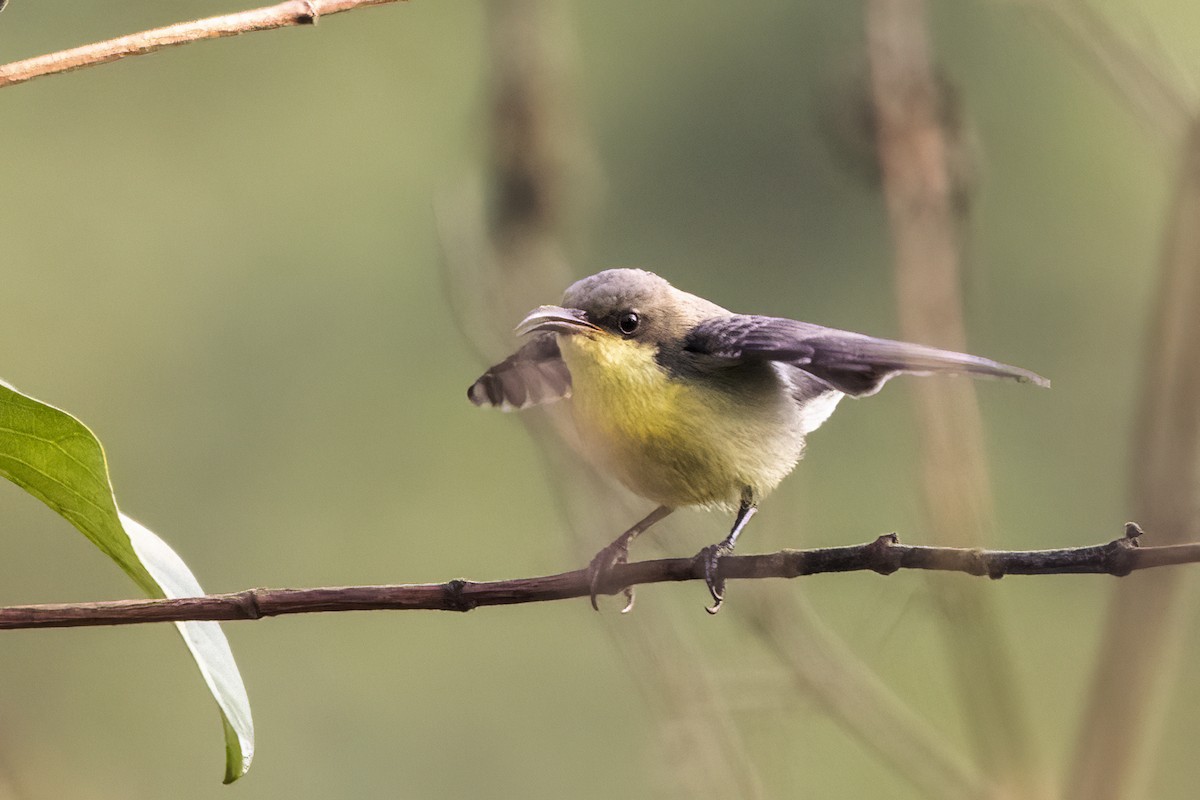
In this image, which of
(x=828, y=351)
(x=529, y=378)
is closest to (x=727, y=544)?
(x=828, y=351)

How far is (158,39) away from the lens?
36.6 inches

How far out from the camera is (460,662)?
20.5 feet

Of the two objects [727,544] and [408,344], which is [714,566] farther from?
[408,344]

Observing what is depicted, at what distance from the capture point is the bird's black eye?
1.69 metres

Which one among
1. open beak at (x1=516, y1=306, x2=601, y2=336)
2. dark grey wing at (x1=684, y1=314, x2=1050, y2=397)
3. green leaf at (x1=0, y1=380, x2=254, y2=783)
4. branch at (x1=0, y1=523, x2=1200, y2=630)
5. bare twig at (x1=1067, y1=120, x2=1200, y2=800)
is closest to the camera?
branch at (x1=0, y1=523, x2=1200, y2=630)

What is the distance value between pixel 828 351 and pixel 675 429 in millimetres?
248

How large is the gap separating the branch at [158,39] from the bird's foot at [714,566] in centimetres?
53

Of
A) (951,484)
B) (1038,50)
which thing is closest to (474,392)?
(951,484)

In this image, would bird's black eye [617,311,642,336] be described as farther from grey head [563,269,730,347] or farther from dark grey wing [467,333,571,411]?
dark grey wing [467,333,571,411]

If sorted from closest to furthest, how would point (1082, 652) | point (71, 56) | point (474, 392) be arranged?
point (71, 56) → point (474, 392) → point (1082, 652)

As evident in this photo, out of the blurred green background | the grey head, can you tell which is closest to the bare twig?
the grey head

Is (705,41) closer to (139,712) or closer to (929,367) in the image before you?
(139,712)

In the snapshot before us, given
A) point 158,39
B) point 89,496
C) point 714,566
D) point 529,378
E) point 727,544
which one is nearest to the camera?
point 158,39

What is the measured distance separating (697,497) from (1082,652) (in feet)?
15.8
